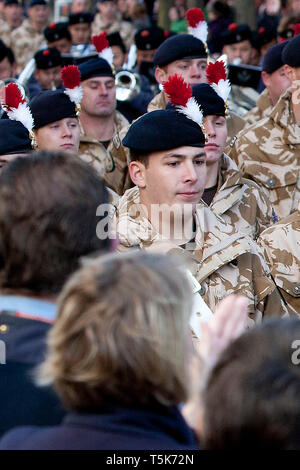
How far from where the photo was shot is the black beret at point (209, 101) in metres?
6.00

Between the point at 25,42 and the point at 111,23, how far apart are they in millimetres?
1327

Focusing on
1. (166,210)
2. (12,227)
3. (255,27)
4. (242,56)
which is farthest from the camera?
(255,27)

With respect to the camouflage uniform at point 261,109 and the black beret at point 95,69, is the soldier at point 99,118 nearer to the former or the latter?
the black beret at point 95,69

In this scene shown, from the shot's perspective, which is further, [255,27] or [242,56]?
[255,27]

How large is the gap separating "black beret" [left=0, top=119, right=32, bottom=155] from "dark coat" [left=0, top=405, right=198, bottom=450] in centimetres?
337

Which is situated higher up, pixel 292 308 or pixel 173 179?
pixel 173 179

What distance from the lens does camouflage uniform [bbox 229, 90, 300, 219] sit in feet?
→ 21.4

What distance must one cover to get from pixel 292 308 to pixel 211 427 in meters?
2.77

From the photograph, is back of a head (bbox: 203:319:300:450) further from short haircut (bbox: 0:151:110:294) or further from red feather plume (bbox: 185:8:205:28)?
red feather plume (bbox: 185:8:205:28)

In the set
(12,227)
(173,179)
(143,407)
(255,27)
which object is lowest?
(255,27)

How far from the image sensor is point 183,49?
819 cm

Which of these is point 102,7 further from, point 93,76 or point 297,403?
point 297,403

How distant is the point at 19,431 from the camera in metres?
2.24

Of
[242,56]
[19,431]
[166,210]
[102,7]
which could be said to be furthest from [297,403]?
[102,7]
